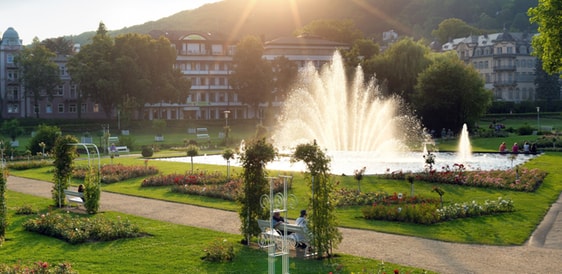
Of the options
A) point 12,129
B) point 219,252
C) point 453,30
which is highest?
point 453,30

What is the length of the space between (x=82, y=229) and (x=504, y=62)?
10629cm

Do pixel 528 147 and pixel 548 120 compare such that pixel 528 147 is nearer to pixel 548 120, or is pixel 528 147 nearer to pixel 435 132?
pixel 435 132

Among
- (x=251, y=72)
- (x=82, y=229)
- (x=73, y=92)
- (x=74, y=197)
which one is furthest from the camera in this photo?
(x=73, y=92)

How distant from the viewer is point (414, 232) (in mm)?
19891

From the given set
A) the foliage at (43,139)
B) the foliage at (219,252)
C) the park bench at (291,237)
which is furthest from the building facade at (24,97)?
the foliage at (219,252)

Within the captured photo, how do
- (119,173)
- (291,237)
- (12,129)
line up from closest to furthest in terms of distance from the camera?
(291,237) → (119,173) → (12,129)

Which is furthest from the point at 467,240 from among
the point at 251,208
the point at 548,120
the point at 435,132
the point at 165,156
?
the point at 548,120

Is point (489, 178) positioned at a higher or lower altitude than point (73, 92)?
lower

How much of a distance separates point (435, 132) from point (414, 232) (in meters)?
46.5

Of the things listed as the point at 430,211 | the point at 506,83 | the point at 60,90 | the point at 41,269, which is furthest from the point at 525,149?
the point at 506,83

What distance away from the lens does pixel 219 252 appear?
54.8 ft

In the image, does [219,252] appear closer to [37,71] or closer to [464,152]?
[464,152]

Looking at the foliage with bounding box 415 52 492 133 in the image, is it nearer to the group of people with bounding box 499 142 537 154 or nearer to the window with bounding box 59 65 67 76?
the group of people with bounding box 499 142 537 154

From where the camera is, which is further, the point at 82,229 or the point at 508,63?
the point at 508,63
